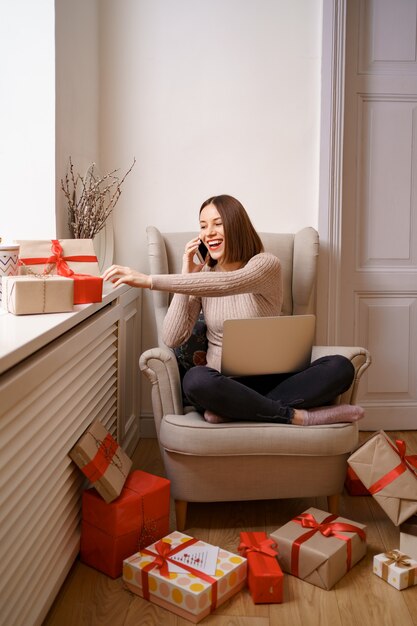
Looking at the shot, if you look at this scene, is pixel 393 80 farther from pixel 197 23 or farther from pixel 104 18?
pixel 104 18

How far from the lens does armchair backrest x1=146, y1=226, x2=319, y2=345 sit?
2732 millimetres

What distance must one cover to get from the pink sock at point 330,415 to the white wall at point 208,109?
114 centimetres

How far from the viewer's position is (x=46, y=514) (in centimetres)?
159

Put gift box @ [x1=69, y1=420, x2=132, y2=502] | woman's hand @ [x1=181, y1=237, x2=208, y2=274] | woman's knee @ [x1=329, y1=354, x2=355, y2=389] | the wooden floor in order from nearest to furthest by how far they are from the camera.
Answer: the wooden floor, gift box @ [x1=69, y1=420, x2=132, y2=502], woman's knee @ [x1=329, y1=354, x2=355, y2=389], woman's hand @ [x1=181, y1=237, x2=208, y2=274]

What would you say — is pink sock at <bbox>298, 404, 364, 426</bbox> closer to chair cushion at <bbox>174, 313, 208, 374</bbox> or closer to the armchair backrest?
chair cushion at <bbox>174, 313, 208, 374</bbox>

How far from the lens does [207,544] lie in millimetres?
1844

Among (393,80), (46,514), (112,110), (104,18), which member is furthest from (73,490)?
(393,80)

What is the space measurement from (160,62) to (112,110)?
31 centimetres

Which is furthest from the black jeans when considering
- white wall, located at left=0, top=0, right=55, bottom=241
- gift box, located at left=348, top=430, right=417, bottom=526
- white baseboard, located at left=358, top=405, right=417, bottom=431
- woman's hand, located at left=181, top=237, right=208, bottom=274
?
white baseboard, located at left=358, top=405, right=417, bottom=431

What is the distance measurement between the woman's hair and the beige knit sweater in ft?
0.41

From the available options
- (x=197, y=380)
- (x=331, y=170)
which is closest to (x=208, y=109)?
(x=331, y=170)

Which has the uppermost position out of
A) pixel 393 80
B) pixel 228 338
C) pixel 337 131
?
pixel 393 80

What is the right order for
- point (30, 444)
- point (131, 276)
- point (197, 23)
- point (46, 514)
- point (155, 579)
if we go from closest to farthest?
point (30, 444) → point (46, 514) → point (155, 579) → point (131, 276) → point (197, 23)

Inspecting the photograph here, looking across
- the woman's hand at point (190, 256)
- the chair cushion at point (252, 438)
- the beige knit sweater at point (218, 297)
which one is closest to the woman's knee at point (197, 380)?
the chair cushion at point (252, 438)
